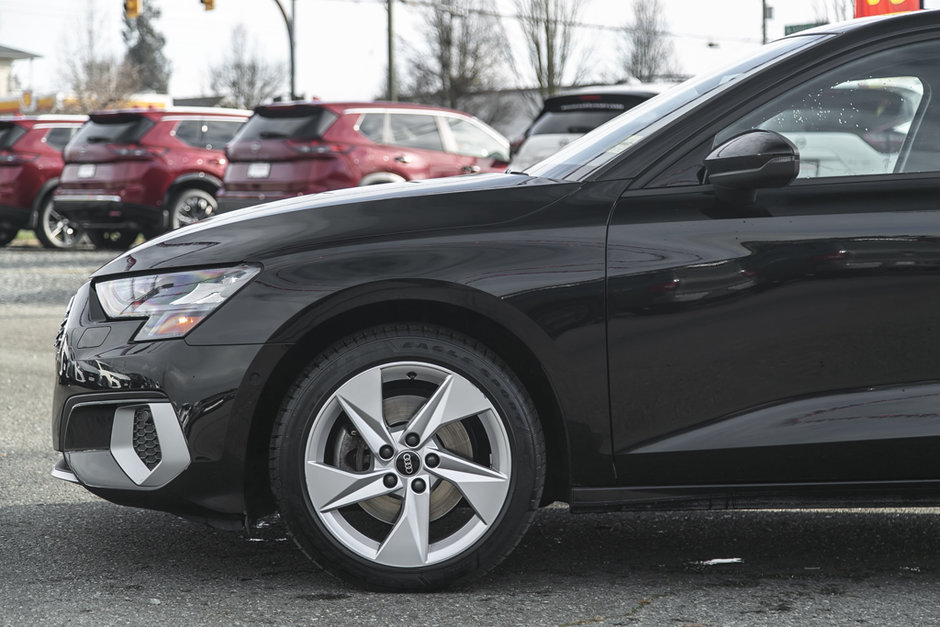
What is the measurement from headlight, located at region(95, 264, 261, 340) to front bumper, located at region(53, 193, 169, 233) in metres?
13.2

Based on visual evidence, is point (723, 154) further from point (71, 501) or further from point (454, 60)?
point (454, 60)

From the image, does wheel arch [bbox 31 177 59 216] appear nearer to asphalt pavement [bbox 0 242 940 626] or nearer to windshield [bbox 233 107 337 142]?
windshield [bbox 233 107 337 142]

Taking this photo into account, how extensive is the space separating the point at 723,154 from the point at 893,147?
0.57m

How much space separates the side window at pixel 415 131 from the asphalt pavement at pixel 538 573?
9297 millimetres

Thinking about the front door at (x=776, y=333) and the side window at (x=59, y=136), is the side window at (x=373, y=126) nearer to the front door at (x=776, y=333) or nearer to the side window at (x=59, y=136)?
the side window at (x=59, y=136)

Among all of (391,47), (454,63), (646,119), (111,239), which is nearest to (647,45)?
(454,63)

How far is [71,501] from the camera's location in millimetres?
4594

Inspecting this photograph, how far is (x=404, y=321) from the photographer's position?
11.3 feet

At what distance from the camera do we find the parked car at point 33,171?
58.3 feet

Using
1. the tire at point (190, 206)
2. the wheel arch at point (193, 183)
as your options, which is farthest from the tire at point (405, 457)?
the wheel arch at point (193, 183)

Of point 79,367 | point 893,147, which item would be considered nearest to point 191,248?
point 79,367

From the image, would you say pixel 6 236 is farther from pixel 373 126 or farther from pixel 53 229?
pixel 373 126

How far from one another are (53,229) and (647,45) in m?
41.5

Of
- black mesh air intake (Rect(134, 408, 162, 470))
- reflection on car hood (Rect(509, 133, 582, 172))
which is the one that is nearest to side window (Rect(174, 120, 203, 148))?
reflection on car hood (Rect(509, 133, 582, 172))
